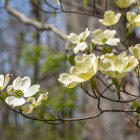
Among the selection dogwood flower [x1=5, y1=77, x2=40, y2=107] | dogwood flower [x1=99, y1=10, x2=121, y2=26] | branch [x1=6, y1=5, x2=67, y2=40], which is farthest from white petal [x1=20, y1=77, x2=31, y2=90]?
branch [x1=6, y1=5, x2=67, y2=40]

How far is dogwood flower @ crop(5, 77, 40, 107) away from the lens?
434 mm

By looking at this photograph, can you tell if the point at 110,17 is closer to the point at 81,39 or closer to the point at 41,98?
the point at 81,39

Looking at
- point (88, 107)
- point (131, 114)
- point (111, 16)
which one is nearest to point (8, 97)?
point (111, 16)

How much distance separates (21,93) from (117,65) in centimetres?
19

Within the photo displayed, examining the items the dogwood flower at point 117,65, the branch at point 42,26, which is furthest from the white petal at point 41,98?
the branch at point 42,26

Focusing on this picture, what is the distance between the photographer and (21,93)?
46 cm

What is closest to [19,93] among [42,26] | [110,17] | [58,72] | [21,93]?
[21,93]

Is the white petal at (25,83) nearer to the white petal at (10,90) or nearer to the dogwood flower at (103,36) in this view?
the white petal at (10,90)

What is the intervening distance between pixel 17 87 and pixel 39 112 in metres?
0.06

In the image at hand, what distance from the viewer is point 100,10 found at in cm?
87

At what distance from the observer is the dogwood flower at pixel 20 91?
0.43 meters

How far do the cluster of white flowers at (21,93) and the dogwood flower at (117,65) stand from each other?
0.43 feet

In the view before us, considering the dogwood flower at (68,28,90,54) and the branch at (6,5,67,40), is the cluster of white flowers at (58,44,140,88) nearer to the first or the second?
the dogwood flower at (68,28,90,54)

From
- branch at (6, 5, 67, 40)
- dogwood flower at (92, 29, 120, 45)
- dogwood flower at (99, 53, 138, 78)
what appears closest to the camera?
dogwood flower at (99, 53, 138, 78)
